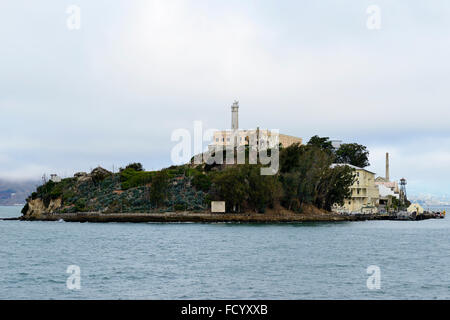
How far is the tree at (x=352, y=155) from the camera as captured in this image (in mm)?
127500

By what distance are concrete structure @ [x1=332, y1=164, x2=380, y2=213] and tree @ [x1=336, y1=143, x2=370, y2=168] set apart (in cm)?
1255

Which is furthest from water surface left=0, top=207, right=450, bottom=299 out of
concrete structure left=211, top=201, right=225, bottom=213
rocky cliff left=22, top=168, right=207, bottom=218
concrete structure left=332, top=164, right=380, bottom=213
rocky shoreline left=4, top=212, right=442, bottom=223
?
concrete structure left=332, top=164, right=380, bottom=213

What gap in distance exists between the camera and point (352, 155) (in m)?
128

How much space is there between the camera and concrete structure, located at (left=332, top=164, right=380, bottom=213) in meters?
109

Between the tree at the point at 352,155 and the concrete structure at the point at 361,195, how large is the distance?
12549 millimetres

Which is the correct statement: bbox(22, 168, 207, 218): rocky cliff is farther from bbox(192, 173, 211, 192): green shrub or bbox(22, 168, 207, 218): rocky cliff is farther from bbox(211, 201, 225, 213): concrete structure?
bbox(211, 201, 225, 213): concrete structure

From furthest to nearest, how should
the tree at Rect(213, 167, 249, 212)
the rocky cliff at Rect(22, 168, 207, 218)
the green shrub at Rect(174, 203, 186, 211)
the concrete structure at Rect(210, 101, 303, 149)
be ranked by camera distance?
the concrete structure at Rect(210, 101, 303, 149) < the rocky cliff at Rect(22, 168, 207, 218) < the green shrub at Rect(174, 203, 186, 211) < the tree at Rect(213, 167, 249, 212)

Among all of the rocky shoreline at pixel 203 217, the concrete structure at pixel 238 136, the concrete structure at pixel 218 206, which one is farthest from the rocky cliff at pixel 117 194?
the concrete structure at pixel 238 136

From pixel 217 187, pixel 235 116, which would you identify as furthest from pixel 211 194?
pixel 235 116

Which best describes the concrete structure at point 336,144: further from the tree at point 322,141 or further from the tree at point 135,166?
the tree at point 135,166

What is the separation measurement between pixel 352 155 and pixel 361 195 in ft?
58.3

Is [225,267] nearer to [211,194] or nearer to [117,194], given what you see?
[211,194]
